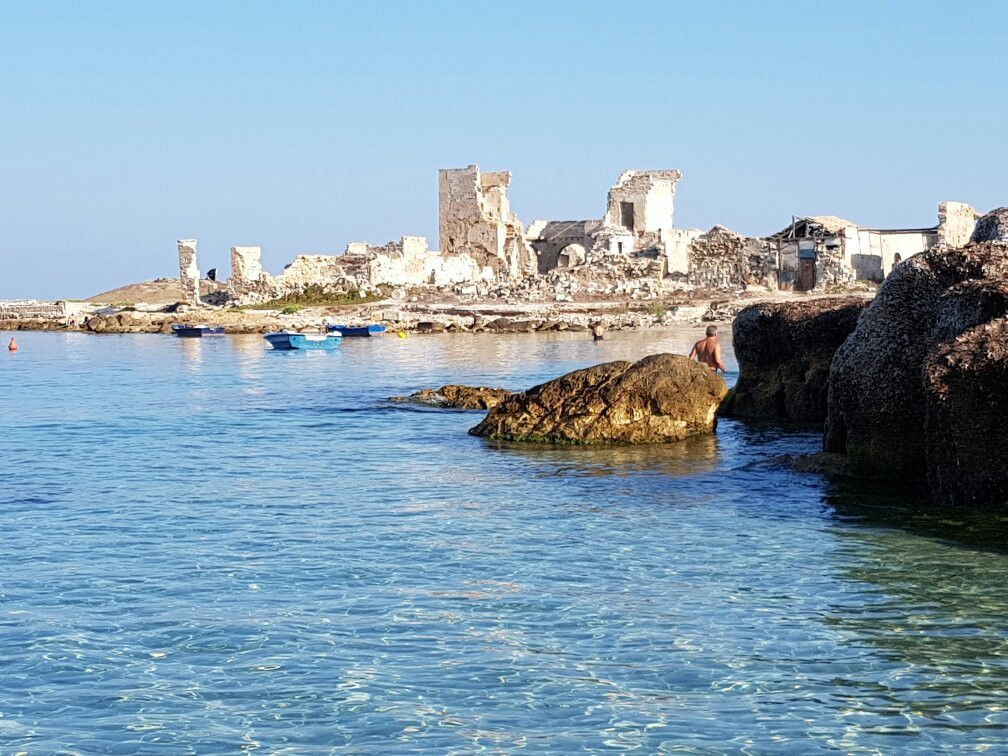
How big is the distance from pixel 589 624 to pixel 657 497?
16.7 ft

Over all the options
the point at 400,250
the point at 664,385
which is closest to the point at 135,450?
the point at 664,385

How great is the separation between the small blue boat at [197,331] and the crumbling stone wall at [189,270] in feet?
39.3

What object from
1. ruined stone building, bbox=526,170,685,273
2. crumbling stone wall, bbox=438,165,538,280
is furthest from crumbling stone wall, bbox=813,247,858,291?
crumbling stone wall, bbox=438,165,538,280

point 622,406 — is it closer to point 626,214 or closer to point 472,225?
point 472,225

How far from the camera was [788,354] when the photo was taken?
786 inches

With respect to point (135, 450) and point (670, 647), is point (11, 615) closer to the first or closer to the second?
point (670, 647)

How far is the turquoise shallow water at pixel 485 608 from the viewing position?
665 centimetres

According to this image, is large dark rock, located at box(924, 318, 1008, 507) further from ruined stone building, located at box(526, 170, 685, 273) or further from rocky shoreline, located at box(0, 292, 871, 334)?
ruined stone building, located at box(526, 170, 685, 273)

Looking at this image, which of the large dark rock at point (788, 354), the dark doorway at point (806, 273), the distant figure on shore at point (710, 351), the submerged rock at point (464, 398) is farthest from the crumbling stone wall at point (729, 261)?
the large dark rock at point (788, 354)

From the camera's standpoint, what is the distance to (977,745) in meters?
6.20

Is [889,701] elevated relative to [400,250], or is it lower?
lower

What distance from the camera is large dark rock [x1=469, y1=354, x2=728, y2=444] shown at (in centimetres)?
1738

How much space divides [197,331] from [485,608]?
47.7 m

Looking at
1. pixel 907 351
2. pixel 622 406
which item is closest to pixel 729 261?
pixel 622 406
